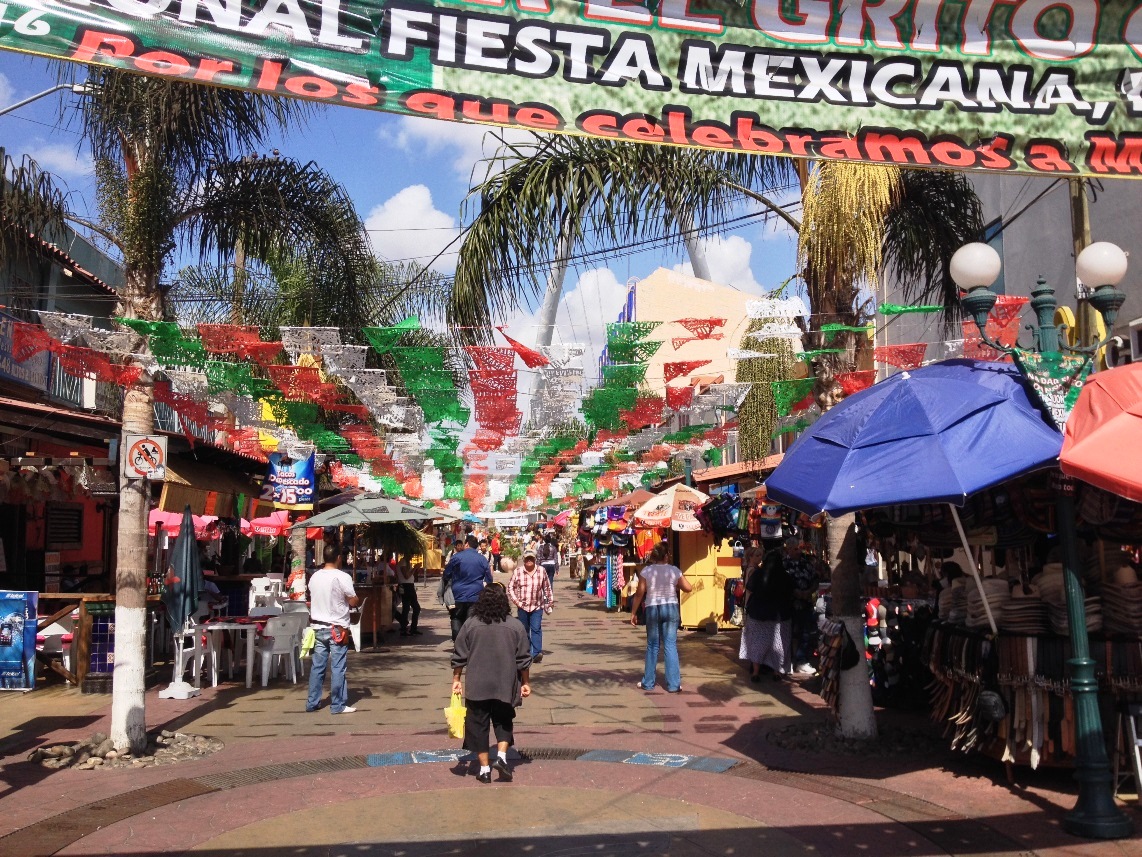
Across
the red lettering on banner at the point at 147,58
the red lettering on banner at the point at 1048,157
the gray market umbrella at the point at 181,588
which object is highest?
the red lettering on banner at the point at 147,58

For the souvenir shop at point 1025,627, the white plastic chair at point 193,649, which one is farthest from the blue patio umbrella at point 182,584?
the souvenir shop at point 1025,627

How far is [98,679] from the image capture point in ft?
43.2

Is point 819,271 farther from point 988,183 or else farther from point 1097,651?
point 988,183

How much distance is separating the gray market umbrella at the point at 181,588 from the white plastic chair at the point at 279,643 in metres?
1.62

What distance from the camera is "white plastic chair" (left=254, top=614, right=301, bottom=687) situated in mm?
14352

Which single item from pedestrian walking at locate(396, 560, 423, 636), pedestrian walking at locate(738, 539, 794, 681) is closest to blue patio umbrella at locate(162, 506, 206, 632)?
pedestrian walking at locate(738, 539, 794, 681)

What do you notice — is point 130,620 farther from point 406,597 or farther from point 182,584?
point 406,597

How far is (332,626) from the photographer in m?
11.6

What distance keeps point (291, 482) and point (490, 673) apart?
9.93 m

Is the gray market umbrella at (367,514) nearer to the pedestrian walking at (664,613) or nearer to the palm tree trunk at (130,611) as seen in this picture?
the pedestrian walking at (664,613)

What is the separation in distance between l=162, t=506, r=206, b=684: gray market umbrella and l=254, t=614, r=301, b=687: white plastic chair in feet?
5.33

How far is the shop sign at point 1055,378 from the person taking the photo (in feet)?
23.9

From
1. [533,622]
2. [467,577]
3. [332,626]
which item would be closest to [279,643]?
[467,577]

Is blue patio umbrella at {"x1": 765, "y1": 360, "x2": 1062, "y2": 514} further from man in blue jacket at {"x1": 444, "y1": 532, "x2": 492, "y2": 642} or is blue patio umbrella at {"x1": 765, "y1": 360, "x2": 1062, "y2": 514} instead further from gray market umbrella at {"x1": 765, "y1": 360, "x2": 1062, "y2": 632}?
man in blue jacket at {"x1": 444, "y1": 532, "x2": 492, "y2": 642}
